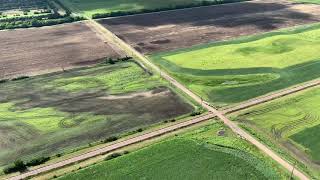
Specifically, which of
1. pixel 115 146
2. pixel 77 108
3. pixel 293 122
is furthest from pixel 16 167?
pixel 293 122

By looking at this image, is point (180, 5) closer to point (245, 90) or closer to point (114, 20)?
point (114, 20)

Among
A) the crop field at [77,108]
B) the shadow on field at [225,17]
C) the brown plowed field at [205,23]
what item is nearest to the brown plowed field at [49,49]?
the crop field at [77,108]

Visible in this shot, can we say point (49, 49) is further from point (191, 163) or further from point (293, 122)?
point (293, 122)

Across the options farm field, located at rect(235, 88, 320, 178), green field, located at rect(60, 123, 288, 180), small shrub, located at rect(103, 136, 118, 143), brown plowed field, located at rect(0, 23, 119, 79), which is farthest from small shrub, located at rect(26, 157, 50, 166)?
brown plowed field, located at rect(0, 23, 119, 79)

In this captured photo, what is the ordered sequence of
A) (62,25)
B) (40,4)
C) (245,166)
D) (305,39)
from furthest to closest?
1. (40,4)
2. (62,25)
3. (305,39)
4. (245,166)

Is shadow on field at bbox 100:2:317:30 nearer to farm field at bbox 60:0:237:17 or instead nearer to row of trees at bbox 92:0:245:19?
row of trees at bbox 92:0:245:19

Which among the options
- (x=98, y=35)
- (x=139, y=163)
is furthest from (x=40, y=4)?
(x=139, y=163)
